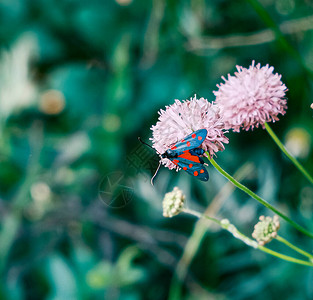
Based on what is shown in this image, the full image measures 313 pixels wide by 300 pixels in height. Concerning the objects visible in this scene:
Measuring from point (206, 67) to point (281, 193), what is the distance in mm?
1072

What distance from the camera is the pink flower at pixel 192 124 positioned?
97 centimetres

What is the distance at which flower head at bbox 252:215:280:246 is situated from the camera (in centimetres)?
103

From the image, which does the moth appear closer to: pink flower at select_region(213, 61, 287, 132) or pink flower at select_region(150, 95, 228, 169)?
pink flower at select_region(150, 95, 228, 169)

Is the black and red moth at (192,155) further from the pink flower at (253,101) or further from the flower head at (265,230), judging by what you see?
the flower head at (265,230)

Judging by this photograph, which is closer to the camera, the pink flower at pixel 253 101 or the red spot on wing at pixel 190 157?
the red spot on wing at pixel 190 157

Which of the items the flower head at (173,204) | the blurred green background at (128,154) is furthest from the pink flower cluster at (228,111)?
the blurred green background at (128,154)

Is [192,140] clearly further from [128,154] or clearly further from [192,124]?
[128,154]

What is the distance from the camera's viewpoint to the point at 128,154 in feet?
8.62

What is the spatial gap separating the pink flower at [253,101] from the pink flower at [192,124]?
5 cm

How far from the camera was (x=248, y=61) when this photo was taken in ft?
8.69

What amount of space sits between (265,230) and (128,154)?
5.49 ft

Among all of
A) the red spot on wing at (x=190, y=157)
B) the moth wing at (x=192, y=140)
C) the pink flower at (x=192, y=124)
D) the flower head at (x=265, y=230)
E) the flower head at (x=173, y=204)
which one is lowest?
the flower head at (x=173, y=204)

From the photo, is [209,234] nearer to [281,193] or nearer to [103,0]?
[281,193]

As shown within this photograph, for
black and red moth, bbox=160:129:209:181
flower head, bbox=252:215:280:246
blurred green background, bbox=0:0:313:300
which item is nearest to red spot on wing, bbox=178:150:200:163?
black and red moth, bbox=160:129:209:181
